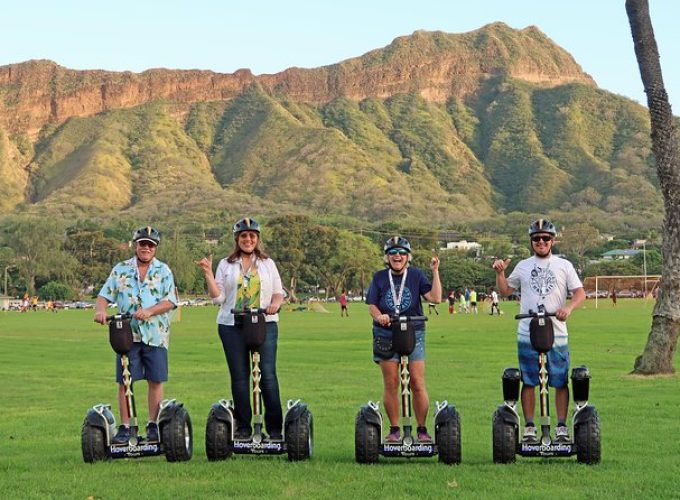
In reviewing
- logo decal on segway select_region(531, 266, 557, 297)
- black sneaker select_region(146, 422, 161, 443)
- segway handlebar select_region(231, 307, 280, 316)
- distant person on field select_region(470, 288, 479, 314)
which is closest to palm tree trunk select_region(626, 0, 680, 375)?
logo decal on segway select_region(531, 266, 557, 297)

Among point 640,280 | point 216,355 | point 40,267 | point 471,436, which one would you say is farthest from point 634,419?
point 40,267

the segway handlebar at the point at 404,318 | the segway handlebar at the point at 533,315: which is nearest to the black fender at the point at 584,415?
the segway handlebar at the point at 533,315

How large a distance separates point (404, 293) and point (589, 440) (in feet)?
7.31

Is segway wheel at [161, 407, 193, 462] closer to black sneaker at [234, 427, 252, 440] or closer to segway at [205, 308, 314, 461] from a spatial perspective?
segway at [205, 308, 314, 461]

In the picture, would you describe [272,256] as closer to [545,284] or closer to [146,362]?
[146,362]

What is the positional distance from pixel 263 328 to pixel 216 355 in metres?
20.7

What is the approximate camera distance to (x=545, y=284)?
1143 centimetres

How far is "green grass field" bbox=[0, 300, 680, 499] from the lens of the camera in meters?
9.97

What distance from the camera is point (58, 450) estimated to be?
42.4 feet

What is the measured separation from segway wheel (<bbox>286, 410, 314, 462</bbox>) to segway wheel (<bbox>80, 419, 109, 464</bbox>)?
1805 mm

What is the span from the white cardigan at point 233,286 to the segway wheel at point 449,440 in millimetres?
2004

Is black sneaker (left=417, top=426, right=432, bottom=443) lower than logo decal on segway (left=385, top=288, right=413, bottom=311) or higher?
lower

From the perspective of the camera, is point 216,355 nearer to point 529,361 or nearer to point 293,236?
point 529,361

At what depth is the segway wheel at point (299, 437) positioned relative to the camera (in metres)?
11.3
